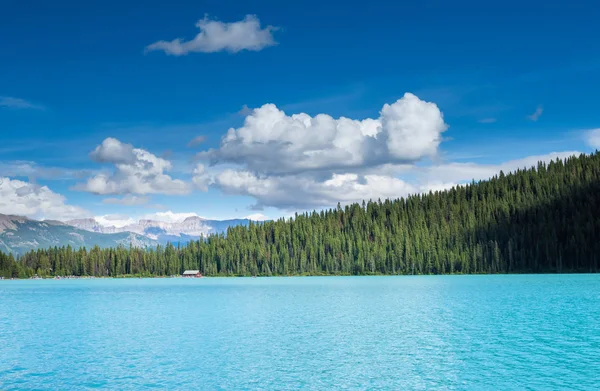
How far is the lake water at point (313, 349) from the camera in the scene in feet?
108

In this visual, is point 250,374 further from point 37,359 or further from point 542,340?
point 542,340

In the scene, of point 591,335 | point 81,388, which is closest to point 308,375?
point 81,388

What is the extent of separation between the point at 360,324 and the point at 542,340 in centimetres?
1748

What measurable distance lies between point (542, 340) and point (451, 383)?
1646 cm

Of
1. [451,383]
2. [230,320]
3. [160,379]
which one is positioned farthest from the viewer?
[230,320]

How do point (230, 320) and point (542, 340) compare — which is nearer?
point (542, 340)

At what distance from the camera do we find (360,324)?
5647 cm

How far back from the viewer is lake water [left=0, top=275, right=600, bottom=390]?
1298 inches

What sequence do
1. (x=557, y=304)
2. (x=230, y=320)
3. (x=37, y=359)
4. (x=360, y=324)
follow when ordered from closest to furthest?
(x=37, y=359), (x=360, y=324), (x=230, y=320), (x=557, y=304)

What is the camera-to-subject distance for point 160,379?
112ft

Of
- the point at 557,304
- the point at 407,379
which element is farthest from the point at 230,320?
the point at 557,304

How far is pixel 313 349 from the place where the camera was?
140 ft

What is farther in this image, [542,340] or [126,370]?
[542,340]

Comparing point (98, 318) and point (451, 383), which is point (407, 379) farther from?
point (98, 318)
